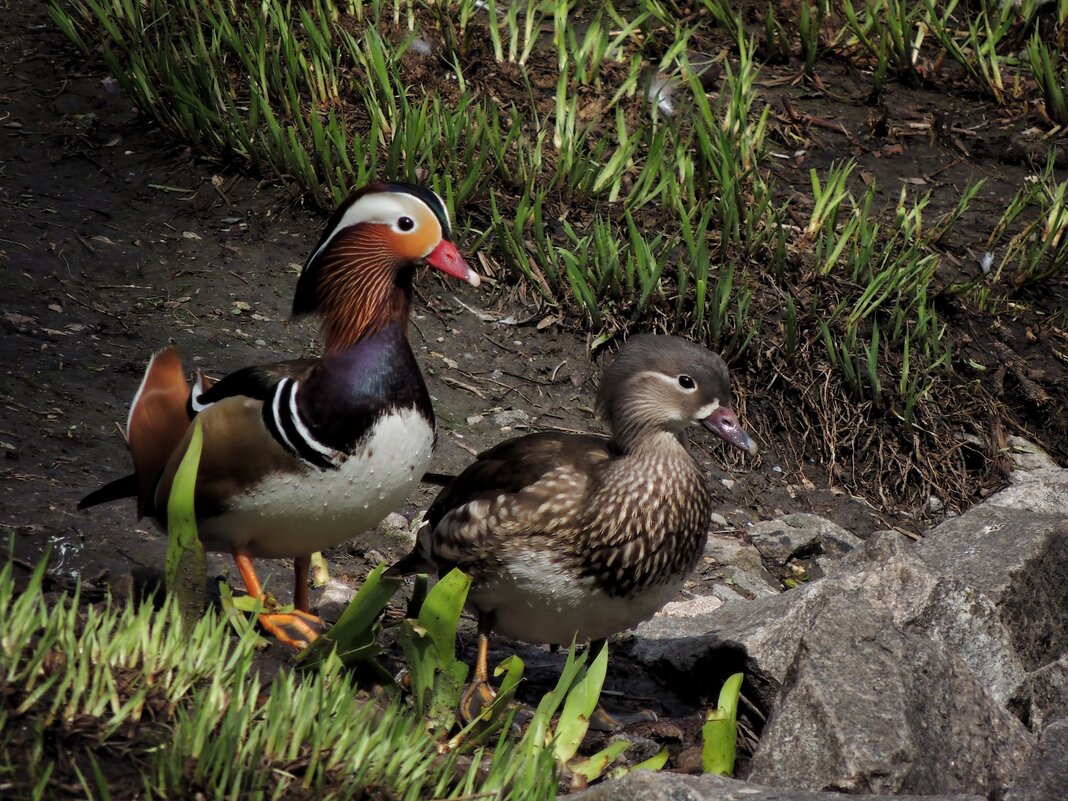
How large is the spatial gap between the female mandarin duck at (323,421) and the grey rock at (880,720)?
3.66ft

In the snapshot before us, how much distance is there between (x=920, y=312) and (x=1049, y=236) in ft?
3.07

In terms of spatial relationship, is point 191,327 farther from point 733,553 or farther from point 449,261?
point 733,553

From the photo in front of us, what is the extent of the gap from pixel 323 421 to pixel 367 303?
42 cm

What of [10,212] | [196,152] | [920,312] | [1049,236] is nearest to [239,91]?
[196,152]

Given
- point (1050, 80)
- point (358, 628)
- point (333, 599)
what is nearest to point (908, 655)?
point (358, 628)

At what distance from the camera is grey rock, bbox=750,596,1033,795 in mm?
2885

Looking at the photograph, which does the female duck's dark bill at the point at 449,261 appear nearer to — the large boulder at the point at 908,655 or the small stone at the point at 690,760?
the large boulder at the point at 908,655

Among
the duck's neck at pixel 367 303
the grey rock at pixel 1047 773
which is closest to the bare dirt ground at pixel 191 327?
the duck's neck at pixel 367 303

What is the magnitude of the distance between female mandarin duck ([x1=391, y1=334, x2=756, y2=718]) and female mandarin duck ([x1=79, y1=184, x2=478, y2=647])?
0.27 metres

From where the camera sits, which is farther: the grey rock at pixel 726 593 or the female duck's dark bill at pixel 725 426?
the grey rock at pixel 726 593

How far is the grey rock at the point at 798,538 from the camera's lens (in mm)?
4918

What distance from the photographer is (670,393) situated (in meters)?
3.61

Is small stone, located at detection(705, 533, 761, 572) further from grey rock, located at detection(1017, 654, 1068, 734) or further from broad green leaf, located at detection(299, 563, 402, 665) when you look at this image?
broad green leaf, located at detection(299, 563, 402, 665)

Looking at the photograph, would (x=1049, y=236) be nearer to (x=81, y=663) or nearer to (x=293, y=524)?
(x=293, y=524)
